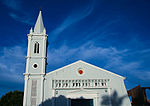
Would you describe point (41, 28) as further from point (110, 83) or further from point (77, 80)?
point (110, 83)

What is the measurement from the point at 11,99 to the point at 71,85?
644 inches

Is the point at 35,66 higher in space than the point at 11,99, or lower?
higher

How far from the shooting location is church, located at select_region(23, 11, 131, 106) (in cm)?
2391

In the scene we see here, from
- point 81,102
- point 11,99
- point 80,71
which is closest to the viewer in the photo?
point 81,102

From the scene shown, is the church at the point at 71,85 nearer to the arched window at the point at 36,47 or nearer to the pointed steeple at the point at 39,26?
the arched window at the point at 36,47

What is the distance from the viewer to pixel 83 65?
26.3 m

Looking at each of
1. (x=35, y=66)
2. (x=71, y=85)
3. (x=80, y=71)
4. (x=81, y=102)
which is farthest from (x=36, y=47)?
(x=81, y=102)

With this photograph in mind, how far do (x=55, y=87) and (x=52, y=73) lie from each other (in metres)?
2.26

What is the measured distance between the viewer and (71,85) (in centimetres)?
2480

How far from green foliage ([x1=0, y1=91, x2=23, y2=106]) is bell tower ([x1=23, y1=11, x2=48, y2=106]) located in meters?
12.3

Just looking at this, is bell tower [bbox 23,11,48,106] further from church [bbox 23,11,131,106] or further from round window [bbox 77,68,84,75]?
round window [bbox 77,68,84,75]

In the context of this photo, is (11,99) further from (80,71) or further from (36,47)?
(80,71)

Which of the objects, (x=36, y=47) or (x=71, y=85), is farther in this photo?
(x=36, y=47)

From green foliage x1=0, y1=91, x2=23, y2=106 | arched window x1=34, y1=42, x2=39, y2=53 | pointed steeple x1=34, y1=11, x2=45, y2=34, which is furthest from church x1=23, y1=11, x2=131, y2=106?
green foliage x1=0, y1=91, x2=23, y2=106
